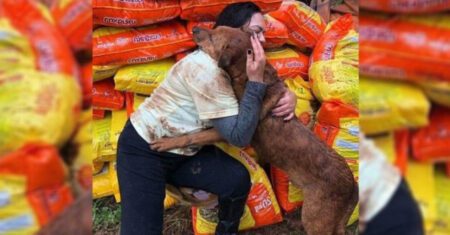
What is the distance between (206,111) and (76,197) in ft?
3.77

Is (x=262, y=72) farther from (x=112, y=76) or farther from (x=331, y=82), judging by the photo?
(x=112, y=76)

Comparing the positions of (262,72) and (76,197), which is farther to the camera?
(262,72)

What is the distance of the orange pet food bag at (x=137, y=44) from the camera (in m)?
2.46

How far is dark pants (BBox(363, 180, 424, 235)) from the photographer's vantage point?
79cm

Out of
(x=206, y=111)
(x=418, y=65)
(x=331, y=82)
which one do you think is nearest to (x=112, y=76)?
(x=206, y=111)

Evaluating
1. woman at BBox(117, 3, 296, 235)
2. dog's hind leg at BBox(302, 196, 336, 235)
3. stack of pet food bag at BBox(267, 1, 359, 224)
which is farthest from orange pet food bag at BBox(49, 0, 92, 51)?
stack of pet food bag at BBox(267, 1, 359, 224)

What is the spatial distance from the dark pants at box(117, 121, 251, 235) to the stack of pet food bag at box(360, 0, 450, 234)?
139 cm

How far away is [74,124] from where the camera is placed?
2.65 feet

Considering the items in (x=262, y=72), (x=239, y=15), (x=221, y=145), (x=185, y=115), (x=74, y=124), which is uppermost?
(x=74, y=124)

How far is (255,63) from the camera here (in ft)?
6.61

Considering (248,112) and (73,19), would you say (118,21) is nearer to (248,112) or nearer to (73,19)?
(248,112)

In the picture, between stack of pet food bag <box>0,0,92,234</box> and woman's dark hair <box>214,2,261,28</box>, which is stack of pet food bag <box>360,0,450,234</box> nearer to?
stack of pet food bag <box>0,0,92,234</box>

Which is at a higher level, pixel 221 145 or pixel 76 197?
pixel 76 197

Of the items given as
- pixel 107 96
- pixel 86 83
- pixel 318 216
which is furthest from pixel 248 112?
pixel 86 83
